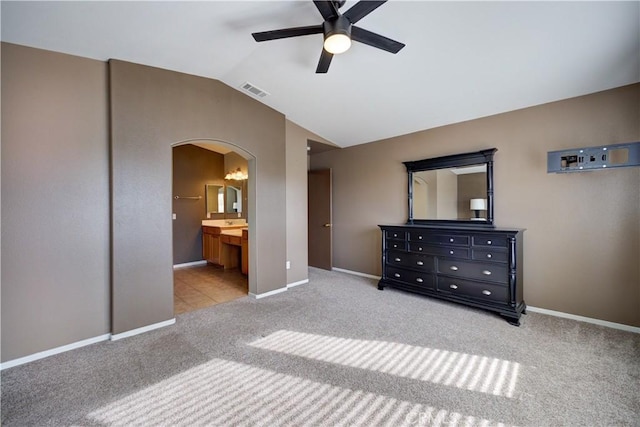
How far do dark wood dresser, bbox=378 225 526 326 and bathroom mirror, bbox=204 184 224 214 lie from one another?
14.2ft

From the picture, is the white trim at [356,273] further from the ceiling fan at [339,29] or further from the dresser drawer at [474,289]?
the ceiling fan at [339,29]

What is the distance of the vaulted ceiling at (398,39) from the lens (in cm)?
224

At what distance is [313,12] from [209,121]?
1816 mm

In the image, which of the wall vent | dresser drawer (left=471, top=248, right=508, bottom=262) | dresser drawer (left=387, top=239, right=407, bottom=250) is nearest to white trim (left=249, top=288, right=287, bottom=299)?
dresser drawer (left=387, top=239, right=407, bottom=250)

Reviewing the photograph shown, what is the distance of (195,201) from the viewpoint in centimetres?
652

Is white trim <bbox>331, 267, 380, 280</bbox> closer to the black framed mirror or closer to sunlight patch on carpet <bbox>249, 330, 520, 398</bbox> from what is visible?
the black framed mirror

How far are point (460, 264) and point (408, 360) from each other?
64.3 inches

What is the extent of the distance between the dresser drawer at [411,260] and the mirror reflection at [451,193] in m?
0.71

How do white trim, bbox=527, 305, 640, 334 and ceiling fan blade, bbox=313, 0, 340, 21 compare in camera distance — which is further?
white trim, bbox=527, 305, 640, 334

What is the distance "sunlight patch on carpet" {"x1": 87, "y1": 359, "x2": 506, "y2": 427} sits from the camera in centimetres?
171

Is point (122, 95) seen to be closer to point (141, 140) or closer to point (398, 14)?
point (141, 140)

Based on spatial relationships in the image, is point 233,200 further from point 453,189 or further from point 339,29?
point 339,29

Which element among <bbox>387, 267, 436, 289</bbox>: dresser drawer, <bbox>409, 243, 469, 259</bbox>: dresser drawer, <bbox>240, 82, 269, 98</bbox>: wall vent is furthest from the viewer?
<bbox>387, 267, 436, 289</bbox>: dresser drawer

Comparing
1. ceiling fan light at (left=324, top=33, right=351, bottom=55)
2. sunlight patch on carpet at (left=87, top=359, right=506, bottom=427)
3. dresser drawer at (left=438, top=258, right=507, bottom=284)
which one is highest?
ceiling fan light at (left=324, top=33, right=351, bottom=55)
